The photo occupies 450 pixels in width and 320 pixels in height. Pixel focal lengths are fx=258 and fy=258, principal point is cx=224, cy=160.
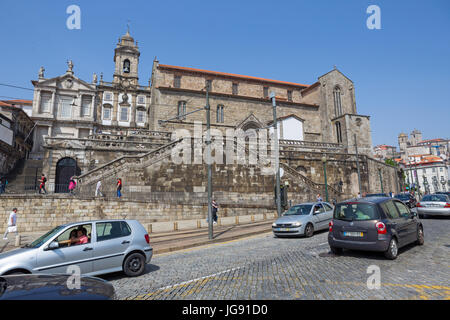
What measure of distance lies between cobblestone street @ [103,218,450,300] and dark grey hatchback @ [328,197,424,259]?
368mm

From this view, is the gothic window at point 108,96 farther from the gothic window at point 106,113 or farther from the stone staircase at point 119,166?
the stone staircase at point 119,166

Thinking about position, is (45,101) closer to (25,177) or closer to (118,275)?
(25,177)

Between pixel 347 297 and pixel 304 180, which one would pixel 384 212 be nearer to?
pixel 347 297

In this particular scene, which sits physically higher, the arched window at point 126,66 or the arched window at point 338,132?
the arched window at point 126,66

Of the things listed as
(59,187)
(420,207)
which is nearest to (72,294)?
(420,207)

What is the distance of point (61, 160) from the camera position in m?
22.7

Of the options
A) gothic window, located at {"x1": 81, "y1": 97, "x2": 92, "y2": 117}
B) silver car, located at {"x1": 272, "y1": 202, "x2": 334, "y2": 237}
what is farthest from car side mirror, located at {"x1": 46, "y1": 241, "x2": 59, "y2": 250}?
gothic window, located at {"x1": 81, "y1": 97, "x2": 92, "y2": 117}

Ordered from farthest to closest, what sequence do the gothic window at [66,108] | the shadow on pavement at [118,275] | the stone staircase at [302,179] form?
the gothic window at [66,108], the stone staircase at [302,179], the shadow on pavement at [118,275]

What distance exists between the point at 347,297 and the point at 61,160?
81.4ft

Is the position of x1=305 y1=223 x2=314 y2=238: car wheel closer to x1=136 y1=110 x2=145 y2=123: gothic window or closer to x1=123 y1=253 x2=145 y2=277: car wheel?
x1=123 y1=253 x2=145 y2=277: car wheel

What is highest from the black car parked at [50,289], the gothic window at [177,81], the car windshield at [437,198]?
the gothic window at [177,81]

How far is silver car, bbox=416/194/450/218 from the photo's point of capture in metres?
13.7

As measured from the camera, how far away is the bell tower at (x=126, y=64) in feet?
148

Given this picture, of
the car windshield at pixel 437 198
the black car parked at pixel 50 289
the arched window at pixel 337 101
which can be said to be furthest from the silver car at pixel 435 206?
the arched window at pixel 337 101
